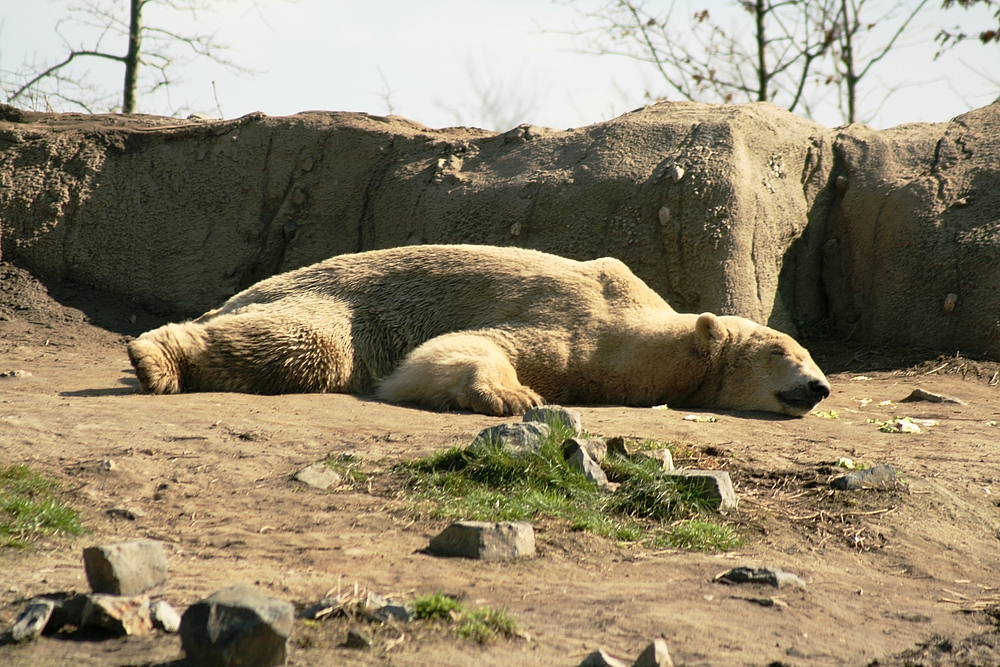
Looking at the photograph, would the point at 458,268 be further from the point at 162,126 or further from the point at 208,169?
the point at 162,126

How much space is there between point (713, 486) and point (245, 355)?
3.87 metres

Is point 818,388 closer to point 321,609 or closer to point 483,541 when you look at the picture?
point 483,541

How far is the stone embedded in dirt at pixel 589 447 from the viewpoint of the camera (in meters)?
4.78

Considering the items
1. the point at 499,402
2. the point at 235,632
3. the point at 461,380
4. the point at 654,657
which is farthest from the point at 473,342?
the point at 235,632

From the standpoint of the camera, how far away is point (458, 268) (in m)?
7.72

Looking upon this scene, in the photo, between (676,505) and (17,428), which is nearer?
(676,505)

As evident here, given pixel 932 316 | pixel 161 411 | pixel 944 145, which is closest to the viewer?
pixel 161 411

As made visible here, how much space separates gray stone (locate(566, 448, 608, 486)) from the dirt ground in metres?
0.65

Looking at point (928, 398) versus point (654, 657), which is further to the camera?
point (928, 398)

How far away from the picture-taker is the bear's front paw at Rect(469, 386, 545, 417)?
6.32m

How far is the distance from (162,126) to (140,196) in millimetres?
1072

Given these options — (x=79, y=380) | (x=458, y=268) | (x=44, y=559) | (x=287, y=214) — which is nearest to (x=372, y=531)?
(x=44, y=559)

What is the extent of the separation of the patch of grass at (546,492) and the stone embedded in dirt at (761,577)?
0.61 meters

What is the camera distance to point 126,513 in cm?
382
